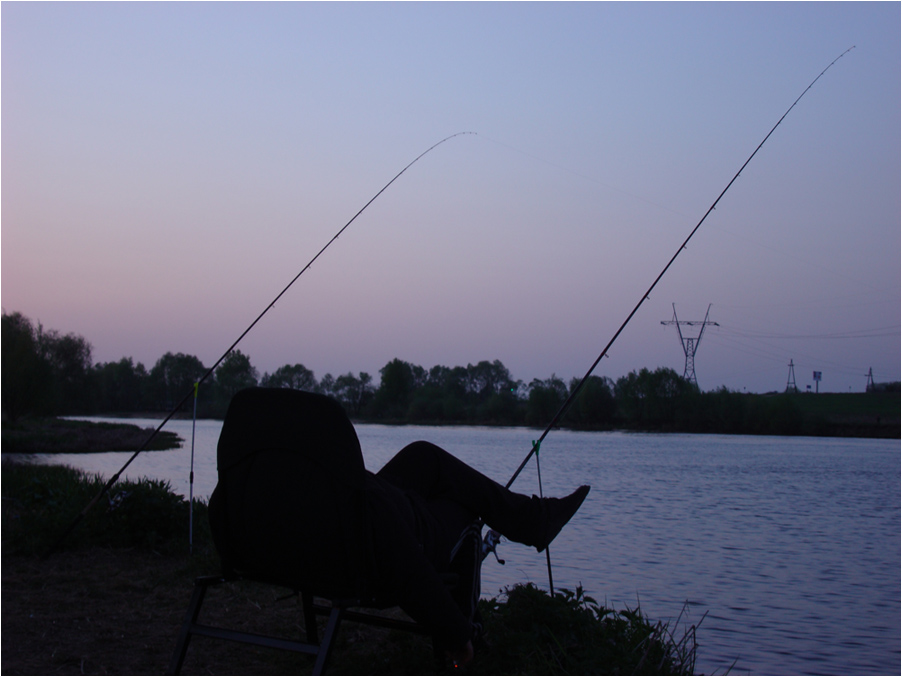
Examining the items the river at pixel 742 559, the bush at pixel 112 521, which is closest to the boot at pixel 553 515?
the river at pixel 742 559

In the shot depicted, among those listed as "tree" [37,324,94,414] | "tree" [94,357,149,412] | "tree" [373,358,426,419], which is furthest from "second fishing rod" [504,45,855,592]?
"tree" [94,357,149,412]

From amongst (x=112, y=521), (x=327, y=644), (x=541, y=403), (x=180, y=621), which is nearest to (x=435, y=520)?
(x=327, y=644)

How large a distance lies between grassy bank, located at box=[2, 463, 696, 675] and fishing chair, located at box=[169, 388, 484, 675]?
878 mm

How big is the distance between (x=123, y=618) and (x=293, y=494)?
2.19m

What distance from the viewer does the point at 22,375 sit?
2961cm

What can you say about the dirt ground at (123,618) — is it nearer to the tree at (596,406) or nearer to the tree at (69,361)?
the tree at (69,361)

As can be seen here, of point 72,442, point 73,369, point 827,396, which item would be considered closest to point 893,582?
point 72,442

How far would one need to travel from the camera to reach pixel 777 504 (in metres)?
16.4

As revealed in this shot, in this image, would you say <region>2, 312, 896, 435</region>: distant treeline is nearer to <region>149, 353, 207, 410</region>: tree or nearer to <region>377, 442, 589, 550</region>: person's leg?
<region>149, 353, 207, 410</region>: tree

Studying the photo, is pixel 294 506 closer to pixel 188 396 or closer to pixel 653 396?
pixel 188 396

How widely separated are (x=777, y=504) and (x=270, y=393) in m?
15.9

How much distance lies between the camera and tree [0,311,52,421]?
2909cm

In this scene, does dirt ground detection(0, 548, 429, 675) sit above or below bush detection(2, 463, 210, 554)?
below

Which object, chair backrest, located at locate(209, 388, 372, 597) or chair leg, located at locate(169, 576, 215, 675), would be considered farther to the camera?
chair leg, located at locate(169, 576, 215, 675)
